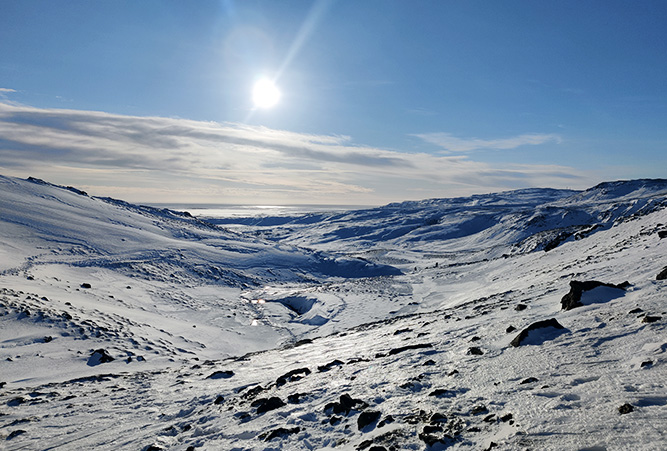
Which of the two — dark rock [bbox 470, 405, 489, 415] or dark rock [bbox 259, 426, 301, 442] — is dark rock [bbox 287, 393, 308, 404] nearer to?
dark rock [bbox 259, 426, 301, 442]

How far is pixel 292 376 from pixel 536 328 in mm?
6980

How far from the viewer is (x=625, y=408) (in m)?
4.83

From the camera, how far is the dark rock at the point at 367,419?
638 centimetres

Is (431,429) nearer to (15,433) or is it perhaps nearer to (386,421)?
(386,421)

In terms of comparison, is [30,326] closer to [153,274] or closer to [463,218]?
[153,274]

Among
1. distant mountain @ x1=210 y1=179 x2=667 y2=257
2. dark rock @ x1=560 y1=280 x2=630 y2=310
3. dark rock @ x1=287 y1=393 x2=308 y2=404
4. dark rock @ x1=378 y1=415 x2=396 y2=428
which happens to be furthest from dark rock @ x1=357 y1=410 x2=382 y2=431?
distant mountain @ x1=210 y1=179 x2=667 y2=257

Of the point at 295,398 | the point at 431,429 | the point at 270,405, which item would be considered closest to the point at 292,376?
the point at 295,398

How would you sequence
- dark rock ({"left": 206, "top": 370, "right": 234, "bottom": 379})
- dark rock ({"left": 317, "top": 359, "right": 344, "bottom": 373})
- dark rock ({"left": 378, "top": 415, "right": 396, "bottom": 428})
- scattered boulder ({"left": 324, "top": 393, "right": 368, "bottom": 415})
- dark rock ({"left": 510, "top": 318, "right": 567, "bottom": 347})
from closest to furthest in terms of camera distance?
dark rock ({"left": 378, "top": 415, "right": 396, "bottom": 428})
scattered boulder ({"left": 324, "top": 393, "right": 368, "bottom": 415})
dark rock ({"left": 510, "top": 318, "right": 567, "bottom": 347})
dark rock ({"left": 317, "top": 359, "right": 344, "bottom": 373})
dark rock ({"left": 206, "top": 370, "right": 234, "bottom": 379})

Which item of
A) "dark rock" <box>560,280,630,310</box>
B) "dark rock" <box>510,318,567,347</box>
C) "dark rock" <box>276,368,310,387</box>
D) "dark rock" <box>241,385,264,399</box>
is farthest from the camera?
"dark rock" <box>276,368,310,387</box>

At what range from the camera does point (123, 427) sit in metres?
9.06

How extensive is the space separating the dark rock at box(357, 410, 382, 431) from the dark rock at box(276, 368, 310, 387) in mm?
4588

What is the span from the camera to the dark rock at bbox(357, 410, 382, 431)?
638cm

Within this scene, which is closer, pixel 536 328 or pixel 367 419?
pixel 367 419

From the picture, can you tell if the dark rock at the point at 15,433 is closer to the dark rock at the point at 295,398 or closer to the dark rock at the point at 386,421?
the dark rock at the point at 295,398
